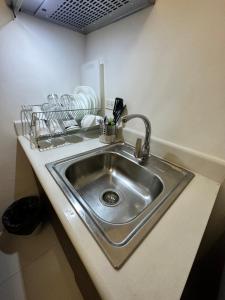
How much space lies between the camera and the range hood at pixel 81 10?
2.60 ft

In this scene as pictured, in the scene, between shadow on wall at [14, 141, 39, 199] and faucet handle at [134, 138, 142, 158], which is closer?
faucet handle at [134, 138, 142, 158]

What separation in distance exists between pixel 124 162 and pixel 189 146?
38cm

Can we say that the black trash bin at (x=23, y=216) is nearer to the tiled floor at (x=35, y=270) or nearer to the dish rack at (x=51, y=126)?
the tiled floor at (x=35, y=270)

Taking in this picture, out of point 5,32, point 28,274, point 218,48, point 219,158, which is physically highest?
point 5,32

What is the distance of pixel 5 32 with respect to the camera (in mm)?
879

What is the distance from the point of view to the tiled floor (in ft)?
3.03

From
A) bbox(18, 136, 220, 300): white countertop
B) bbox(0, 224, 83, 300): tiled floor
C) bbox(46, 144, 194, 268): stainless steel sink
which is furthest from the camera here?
bbox(0, 224, 83, 300): tiled floor

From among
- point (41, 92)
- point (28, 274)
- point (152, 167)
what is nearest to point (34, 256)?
point (28, 274)

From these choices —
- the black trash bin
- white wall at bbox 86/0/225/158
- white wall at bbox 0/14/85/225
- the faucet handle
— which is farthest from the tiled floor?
white wall at bbox 86/0/225/158

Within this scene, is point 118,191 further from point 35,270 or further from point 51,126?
point 35,270

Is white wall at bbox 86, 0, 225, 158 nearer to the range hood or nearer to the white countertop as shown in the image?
the range hood

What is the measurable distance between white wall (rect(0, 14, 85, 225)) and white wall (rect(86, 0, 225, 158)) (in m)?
0.38

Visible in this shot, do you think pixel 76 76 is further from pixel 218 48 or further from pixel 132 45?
pixel 218 48

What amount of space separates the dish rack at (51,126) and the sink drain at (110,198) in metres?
0.44
